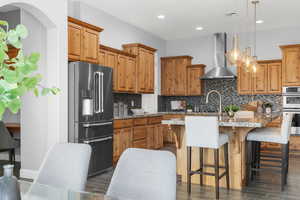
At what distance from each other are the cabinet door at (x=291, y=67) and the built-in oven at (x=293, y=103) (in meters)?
0.17

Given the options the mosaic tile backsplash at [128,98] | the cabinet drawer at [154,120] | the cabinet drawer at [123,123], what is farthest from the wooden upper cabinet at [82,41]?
the cabinet drawer at [154,120]

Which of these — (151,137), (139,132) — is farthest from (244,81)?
(139,132)

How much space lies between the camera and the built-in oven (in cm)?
631

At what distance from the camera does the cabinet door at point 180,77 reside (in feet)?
25.8

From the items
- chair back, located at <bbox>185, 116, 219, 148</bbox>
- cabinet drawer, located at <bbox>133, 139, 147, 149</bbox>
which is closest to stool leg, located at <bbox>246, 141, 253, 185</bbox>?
chair back, located at <bbox>185, 116, 219, 148</bbox>

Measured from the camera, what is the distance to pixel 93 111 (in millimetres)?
4328

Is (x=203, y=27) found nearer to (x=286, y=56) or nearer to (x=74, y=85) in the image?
(x=286, y=56)

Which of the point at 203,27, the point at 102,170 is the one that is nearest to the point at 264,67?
the point at 203,27

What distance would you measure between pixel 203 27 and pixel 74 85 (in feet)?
13.8

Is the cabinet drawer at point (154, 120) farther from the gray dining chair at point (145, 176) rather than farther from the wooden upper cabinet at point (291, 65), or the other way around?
the gray dining chair at point (145, 176)

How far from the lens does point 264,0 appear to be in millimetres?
5117

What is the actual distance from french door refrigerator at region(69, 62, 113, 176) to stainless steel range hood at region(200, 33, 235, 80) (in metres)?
3.56

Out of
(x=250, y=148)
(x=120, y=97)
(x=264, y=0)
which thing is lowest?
(x=250, y=148)

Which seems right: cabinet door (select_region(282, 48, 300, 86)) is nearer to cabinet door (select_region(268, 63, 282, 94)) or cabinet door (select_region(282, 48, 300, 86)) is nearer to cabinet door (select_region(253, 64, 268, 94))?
cabinet door (select_region(268, 63, 282, 94))
